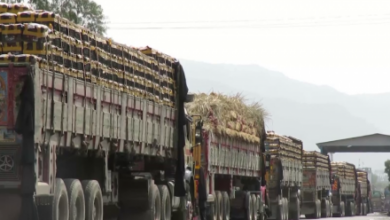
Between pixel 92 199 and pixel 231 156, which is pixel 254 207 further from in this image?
pixel 92 199

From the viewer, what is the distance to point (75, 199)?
12.6 meters

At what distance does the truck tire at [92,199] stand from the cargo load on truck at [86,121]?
0.05 feet

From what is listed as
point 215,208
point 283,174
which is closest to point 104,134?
point 215,208

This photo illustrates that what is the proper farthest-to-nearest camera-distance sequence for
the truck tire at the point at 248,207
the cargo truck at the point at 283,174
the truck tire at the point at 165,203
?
the cargo truck at the point at 283,174
the truck tire at the point at 248,207
the truck tire at the point at 165,203

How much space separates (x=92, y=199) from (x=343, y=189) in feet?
160

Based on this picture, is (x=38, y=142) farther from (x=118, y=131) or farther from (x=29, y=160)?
(x=118, y=131)

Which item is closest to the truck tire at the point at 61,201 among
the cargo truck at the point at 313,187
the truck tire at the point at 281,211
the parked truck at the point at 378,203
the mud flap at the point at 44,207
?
the mud flap at the point at 44,207

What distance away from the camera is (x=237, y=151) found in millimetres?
27547

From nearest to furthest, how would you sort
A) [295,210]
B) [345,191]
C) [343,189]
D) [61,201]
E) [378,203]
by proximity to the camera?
[61,201]
[295,210]
[343,189]
[345,191]
[378,203]

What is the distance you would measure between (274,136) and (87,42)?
23.6 metres

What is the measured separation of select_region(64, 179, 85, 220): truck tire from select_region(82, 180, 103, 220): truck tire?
0.35 meters

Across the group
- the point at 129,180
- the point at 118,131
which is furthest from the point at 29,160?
the point at 129,180

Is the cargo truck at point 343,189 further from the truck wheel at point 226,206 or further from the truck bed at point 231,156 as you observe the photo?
the truck wheel at point 226,206

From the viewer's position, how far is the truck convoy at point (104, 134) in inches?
440
